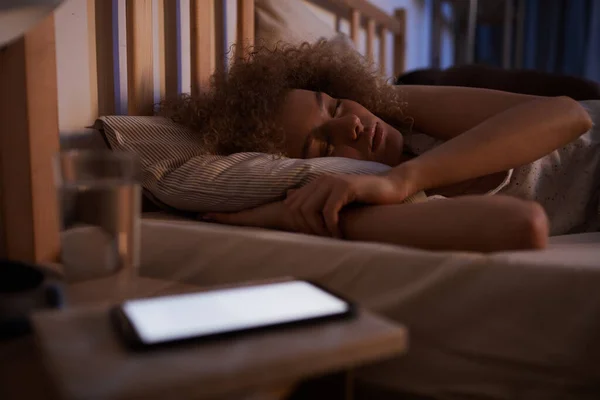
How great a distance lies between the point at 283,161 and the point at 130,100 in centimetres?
45

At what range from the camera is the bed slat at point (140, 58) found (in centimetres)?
107

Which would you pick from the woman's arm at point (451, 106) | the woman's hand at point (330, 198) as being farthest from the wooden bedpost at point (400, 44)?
the woman's hand at point (330, 198)

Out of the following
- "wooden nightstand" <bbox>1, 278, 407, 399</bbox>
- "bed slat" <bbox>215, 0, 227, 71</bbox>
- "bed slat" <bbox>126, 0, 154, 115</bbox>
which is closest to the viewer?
"wooden nightstand" <bbox>1, 278, 407, 399</bbox>

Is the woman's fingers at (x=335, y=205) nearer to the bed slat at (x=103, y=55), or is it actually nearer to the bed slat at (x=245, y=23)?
the bed slat at (x=103, y=55)

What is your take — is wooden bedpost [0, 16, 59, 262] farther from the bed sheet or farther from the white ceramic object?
the bed sheet

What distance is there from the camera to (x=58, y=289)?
1.71ft

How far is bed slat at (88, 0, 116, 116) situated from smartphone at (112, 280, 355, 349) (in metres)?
0.70

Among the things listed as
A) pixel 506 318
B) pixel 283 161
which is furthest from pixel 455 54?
pixel 506 318

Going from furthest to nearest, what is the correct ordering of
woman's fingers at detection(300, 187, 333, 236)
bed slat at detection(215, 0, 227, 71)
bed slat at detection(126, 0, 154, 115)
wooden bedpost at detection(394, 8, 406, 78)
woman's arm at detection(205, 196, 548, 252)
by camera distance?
wooden bedpost at detection(394, 8, 406, 78)
bed slat at detection(215, 0, 227, 71)
bed slat at detection(126, 0, 154, 115)
woman's fingers at detection(300, 187, 333, 236)
woman's arm at detection(205, 196, 548, 252)

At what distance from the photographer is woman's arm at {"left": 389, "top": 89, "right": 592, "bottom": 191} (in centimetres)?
80

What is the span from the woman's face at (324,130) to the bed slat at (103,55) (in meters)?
0.35

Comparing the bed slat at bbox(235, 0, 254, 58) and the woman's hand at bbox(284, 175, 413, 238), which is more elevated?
the bed slat at bbox(235, 0, 254, 58)

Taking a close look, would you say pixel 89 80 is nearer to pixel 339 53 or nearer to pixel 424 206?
pixel 339 53

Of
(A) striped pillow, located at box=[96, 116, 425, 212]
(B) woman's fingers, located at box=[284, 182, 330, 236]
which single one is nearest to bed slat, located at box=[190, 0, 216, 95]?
(A) striped pillow, located at box=[96, 116, 425, 212]
